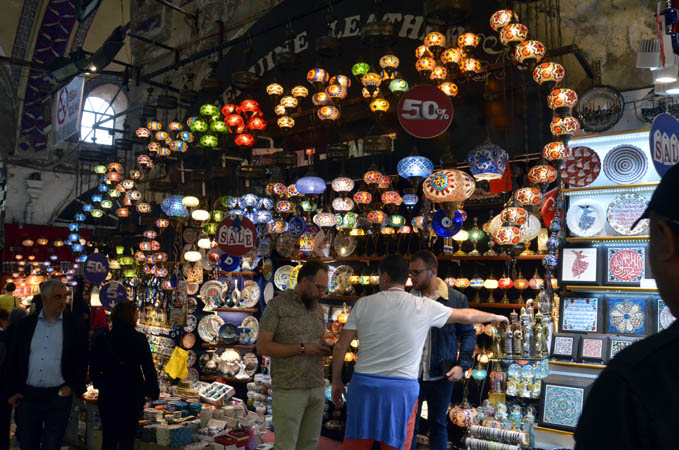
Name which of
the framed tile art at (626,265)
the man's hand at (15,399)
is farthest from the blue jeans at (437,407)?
the man's hand at (15,399)

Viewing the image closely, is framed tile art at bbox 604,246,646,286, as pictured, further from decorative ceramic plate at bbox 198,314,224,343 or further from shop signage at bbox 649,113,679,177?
decorative ceramic plate at bbox 198,314,224,343

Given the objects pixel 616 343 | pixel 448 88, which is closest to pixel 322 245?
pixel 448 88

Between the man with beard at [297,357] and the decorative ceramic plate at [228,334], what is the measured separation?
182 inches

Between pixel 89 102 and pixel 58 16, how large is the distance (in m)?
3.32

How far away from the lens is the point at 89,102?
15.6m

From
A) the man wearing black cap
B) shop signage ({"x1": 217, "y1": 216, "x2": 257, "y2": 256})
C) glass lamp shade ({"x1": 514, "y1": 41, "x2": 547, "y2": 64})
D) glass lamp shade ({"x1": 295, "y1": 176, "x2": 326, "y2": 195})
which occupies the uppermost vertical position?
glass lamp shade ({"x1": 514, "y1": 41, "x2": 547, "y2": 64})

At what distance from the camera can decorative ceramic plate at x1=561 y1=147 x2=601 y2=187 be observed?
3518mm

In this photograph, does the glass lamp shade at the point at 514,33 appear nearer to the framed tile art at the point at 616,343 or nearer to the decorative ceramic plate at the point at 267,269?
the framed tile art at the point at 616,343

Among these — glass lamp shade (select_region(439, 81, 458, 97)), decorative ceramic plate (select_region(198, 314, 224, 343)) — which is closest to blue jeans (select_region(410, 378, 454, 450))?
glass lamp shade (select_region(439, 81, 458, 97))

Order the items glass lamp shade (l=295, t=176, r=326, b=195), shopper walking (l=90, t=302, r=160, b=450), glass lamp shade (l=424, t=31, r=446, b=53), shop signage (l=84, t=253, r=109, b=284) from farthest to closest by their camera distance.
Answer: shop signage (l=84, t=253, r=109, b=284), glass lamp shade (l=295, t=176, r=326, b=195), glass lamp shade (l=424, t=31, r=446, b=53), shopper walking (l=90, t=302, r=160, b=450)

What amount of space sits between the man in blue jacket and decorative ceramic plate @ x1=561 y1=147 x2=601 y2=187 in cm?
107

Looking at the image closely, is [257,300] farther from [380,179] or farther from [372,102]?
[372,102]

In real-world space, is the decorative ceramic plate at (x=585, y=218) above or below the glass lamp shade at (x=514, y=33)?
below

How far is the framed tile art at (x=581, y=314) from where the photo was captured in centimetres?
350
